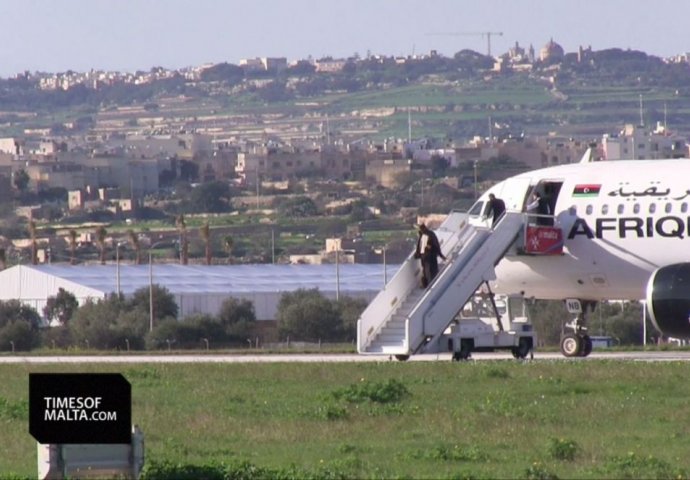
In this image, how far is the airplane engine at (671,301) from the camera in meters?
40.8

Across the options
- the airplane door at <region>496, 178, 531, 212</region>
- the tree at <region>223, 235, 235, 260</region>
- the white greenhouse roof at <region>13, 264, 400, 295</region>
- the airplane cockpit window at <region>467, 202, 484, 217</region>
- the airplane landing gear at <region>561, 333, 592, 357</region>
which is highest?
the airplane door at <region>496, 178, 531, 212</region>

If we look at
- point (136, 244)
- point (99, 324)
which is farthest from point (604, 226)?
point (136, 244)

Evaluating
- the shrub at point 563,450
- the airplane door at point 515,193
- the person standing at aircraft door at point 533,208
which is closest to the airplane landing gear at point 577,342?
the person standing at aircraft door at point 533,208

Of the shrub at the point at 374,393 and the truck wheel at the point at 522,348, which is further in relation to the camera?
the truck wheel at the point at 522,348

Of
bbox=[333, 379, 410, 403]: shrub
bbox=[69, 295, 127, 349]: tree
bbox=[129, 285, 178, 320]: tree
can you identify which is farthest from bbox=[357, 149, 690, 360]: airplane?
bbox=[129, 285, 178, 320]: tree

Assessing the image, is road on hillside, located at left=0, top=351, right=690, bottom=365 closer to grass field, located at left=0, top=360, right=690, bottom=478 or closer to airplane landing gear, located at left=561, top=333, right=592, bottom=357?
airplane landing gear, located at left=561, top=333, right=592, bottom=357

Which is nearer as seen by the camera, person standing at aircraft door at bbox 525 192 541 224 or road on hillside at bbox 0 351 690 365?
road on hillside at bbox 0 351 690 365

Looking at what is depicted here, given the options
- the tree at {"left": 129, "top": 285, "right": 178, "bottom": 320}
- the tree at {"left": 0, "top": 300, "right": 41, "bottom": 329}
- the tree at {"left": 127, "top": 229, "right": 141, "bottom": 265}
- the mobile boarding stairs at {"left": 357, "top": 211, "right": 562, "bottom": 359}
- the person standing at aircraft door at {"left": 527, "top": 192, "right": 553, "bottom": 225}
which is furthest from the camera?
the tree at {"left": 127, "top": 229, "right": 141, "bottom": 265}

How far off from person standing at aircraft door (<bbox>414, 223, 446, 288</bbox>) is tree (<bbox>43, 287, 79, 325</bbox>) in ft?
156

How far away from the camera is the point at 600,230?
4625 cm

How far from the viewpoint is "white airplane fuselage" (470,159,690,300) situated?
45312mm

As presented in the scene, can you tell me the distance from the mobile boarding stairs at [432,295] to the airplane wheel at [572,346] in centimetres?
245

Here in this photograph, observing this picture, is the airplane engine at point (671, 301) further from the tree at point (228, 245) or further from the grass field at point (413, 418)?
the tree at point (228, 245)

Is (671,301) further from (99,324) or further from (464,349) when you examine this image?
(99,324)
